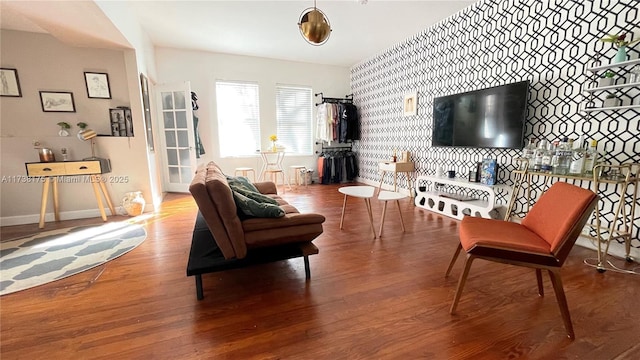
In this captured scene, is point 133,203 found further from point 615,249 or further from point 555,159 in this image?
point 615,249

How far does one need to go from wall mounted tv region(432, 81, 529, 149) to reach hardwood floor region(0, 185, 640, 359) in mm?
1353

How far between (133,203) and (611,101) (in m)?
5.21

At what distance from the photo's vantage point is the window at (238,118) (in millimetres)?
5500

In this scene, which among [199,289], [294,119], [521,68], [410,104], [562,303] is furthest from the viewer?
[294,119]

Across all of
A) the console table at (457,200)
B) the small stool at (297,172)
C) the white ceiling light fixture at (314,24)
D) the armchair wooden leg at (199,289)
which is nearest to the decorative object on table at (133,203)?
the armchair wooden leg at (199,289)

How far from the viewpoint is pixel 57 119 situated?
11.1 ft

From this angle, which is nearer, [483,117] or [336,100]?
[483,117]

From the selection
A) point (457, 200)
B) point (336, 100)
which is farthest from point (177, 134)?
point (457, 200)

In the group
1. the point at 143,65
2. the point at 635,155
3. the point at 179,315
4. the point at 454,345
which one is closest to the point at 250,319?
the point at 179,315

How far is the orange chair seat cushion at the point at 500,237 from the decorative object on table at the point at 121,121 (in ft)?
13.5

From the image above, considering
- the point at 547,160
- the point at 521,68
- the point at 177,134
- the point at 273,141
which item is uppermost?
the point at 521,68

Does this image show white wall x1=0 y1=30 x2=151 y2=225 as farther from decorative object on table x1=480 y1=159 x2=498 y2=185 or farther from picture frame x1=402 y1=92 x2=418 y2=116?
decorative object on table x1=480 y1=159 x2=498 y2=185

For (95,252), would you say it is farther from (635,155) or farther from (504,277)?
(635,155)

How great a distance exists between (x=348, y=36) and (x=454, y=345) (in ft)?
14.6
